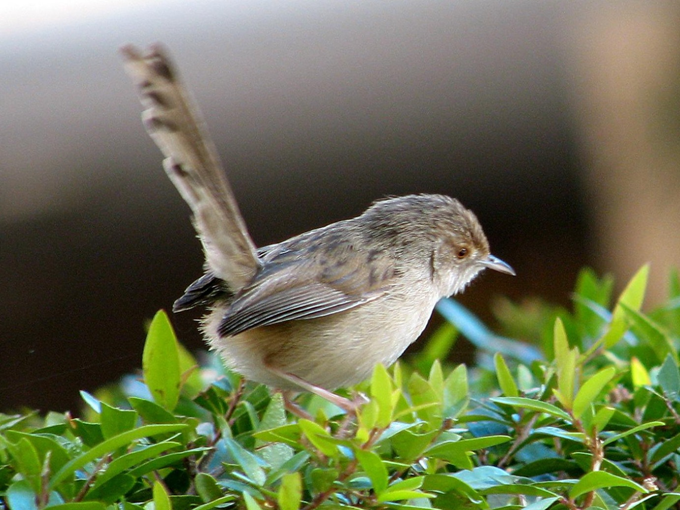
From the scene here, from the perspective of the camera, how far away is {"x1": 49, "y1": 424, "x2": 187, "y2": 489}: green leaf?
2021 mm

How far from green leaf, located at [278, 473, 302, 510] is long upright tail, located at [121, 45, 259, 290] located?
1165 mm

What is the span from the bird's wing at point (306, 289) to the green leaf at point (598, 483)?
1183 mm

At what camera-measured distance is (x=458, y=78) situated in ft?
26.6

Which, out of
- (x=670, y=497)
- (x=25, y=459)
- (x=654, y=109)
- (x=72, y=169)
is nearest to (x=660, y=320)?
(x=670, y=497)

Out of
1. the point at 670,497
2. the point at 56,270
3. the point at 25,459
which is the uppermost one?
the point at 25,459

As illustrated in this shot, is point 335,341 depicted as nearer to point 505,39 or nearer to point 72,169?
point 72,169

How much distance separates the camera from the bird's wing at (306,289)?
9.78 feet

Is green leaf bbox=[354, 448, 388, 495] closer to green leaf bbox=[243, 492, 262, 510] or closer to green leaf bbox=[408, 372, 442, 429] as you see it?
green leaf bbox=[243, 492, 262, 510]

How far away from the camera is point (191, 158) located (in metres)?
2.76

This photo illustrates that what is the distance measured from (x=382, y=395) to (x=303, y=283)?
1158 mm

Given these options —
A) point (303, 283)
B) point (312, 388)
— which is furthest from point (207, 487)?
point (303, 283)

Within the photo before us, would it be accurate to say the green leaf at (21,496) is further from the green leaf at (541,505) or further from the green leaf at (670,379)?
the green leaf at (670,379)

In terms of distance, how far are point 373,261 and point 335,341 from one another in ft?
1.28

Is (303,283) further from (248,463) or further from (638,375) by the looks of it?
(638,375)
